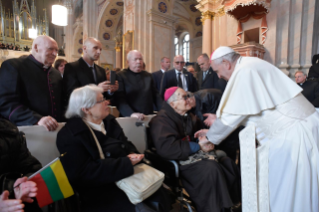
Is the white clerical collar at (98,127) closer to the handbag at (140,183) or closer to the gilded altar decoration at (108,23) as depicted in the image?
the handbag at (140,183)

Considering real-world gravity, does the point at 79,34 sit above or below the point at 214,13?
above

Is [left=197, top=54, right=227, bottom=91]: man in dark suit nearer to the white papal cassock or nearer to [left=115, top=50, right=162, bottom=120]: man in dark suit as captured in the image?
[left=115, top=50, right=162, bottom=120]: man in dark suit

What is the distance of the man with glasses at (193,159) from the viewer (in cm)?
207

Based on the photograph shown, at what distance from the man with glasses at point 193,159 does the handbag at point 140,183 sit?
521 millimetres

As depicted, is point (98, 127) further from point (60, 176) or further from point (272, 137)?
point (272, 137)

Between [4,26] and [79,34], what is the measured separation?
7.05 meters

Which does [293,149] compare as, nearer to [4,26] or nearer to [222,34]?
[222,34]

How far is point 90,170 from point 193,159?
114 cm

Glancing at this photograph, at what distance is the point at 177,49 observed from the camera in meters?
19.5

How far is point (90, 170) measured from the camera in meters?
1.70

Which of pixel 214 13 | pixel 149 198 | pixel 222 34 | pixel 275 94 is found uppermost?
pixel 214 13

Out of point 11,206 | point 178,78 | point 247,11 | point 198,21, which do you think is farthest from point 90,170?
point 198,21

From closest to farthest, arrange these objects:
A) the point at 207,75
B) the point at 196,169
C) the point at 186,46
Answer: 1. the point at 196,169
2. the point at 207,75
3. the point at 186,46

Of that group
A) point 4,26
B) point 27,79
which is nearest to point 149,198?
point 27,79
